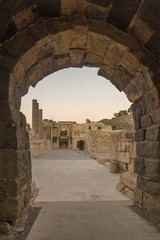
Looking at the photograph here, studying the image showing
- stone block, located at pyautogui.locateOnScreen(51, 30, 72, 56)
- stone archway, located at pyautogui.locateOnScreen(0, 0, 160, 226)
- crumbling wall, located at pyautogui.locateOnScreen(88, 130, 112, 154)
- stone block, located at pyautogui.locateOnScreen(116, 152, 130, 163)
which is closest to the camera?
stone archway, located at pyautogui.locateOnScreen(0, 0, 160, 226)

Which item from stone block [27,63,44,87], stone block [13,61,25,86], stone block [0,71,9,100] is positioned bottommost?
stone block [0,71,9,100]

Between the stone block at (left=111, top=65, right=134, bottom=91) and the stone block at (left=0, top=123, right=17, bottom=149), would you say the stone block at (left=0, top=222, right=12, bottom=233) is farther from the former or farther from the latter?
the stone block at (left=111, top=65, right=134, bottom=91)

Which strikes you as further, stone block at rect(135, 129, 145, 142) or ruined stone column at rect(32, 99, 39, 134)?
ruined stone column at rect(32, 99, 39, 134)

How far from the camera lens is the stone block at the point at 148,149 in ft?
9.78

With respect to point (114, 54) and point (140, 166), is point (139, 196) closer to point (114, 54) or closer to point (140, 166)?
point (140, 166)

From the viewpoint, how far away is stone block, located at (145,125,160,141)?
2951mm

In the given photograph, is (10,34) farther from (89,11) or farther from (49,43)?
(89,11)

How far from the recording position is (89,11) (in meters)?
2.80

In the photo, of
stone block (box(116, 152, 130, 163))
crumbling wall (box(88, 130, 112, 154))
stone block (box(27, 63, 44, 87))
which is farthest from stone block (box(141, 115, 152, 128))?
crumbling wall (box(88, 130, 112, 154))

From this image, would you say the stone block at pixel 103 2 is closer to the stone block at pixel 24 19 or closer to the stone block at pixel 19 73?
the stone block at pixel 24 19

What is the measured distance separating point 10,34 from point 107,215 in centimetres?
351

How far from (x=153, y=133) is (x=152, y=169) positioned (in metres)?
0.63

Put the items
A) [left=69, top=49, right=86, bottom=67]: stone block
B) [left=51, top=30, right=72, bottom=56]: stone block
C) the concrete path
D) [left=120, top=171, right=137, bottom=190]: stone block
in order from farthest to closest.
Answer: [left=120, top=171, right=137, bottom=190]: stone block → [left=69, top=49, right=86, bottom=67]: stone block → [left=51, top=30, right=72, bottom=56]: stone block → the concrete path

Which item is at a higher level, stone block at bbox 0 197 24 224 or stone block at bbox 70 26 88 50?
stone block at bbox 70 26 88 50
